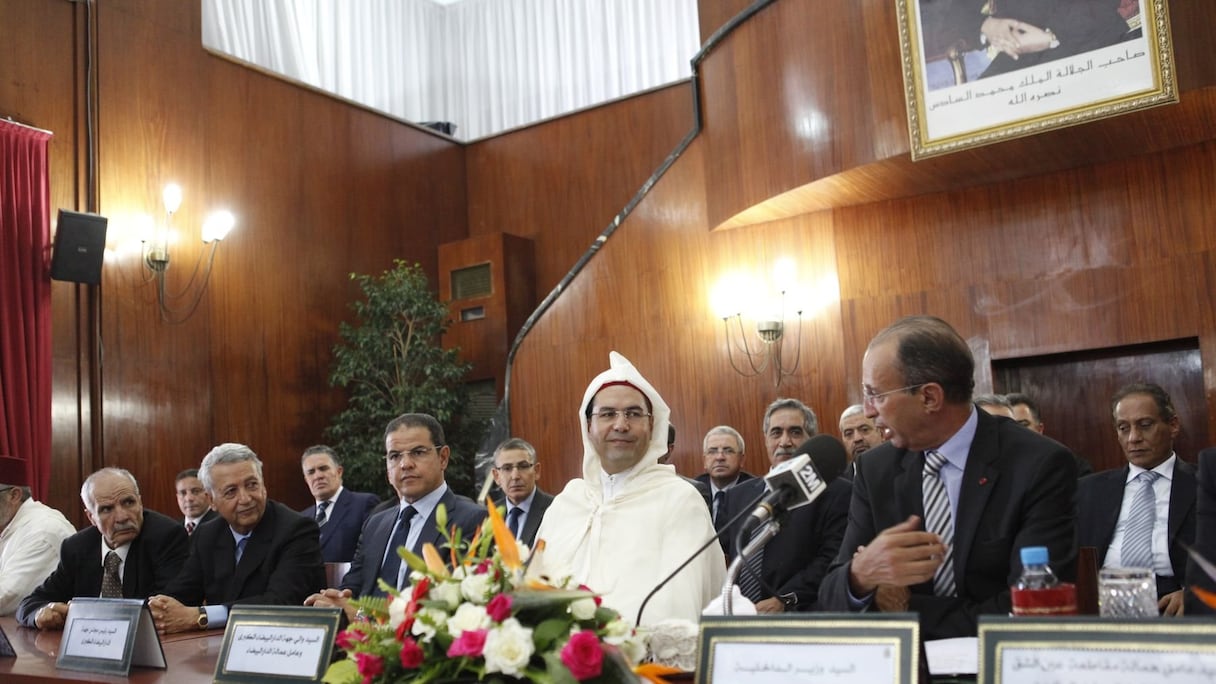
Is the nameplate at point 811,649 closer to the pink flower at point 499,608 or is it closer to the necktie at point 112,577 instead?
the pink flower at point 499,608

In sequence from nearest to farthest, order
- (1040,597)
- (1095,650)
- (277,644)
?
(1095,650), (1040,597), (277,644)

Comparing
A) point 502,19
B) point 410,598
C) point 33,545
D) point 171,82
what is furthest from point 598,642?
point 502,19

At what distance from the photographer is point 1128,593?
2.01 meters

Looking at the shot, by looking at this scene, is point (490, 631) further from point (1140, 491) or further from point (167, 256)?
point (167, 256)

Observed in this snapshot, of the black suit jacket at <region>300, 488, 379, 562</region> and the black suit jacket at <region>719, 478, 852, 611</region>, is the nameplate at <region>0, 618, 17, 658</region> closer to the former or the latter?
the black suit jacket at <region>719, 478, 852, 611</region>

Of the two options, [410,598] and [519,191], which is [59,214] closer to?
[519,191]

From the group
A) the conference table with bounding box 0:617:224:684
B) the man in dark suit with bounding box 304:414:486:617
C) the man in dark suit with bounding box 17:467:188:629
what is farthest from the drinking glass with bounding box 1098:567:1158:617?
the man in dark suit with bounding box 17:467:188:629

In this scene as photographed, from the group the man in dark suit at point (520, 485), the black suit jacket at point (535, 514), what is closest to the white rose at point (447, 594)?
the black suit jacket at point (535, 514)

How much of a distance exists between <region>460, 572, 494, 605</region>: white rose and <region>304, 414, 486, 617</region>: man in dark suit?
2.46 metres

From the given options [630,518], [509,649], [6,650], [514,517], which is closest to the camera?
[509,649]

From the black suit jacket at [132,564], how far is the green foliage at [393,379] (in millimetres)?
4299

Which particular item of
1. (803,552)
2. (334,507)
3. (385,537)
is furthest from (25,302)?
(803,552)

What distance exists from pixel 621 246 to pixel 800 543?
507 centimetres

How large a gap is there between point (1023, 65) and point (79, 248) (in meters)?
6.20
